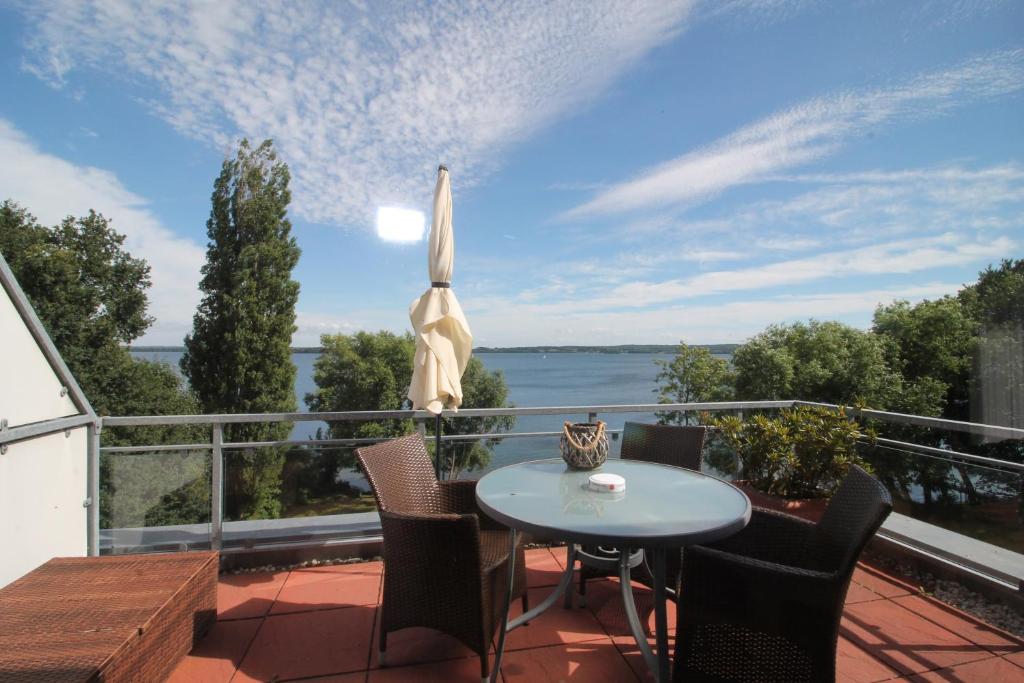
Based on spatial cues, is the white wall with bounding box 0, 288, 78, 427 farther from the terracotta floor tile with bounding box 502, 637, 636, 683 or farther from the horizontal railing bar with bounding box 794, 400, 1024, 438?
the horizontal railing bar with bounding box 794, 400, 1024, 438

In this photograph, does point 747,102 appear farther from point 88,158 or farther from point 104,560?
point 88,158

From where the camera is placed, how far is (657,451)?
10.4ft

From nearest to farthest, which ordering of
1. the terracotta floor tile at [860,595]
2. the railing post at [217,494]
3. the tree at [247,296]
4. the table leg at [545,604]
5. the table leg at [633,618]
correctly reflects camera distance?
the table leg at [633,618], the table leg at [545,604], the terracotta floor tile at [860,595], the railing post at [217,494], the tree at [247,296]

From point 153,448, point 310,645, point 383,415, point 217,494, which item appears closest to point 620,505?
point 310,645

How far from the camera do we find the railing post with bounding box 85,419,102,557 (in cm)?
293

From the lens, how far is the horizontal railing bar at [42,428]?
226cm

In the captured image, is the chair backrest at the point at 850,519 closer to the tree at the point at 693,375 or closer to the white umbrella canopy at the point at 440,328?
the white umbrella canopy at the point at 440,328

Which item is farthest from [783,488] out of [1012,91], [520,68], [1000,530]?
[1012,91]

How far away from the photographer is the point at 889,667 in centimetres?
222

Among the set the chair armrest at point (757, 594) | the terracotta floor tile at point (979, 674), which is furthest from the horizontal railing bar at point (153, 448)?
the terracotta floor tile at point (979, 674)

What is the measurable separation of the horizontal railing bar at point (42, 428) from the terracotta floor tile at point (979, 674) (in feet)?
13.6

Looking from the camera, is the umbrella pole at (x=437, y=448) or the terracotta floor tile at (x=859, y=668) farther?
the umbrella pole at (x=437, y=448)

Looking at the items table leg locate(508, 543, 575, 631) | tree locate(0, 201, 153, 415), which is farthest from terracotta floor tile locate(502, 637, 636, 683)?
tree locate(0, 201, 153, 415)

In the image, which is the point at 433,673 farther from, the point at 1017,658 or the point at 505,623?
the point at 1017,658
